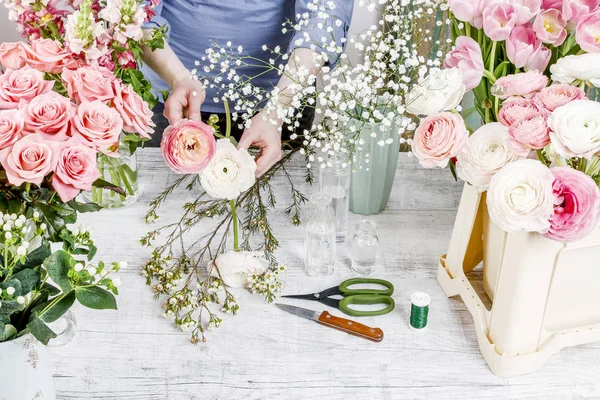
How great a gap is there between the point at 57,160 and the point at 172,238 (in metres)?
0.53

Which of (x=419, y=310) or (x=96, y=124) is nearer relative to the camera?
(x=96, y=124)

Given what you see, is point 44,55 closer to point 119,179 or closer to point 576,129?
point 119,179

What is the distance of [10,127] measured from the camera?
2.81 ft

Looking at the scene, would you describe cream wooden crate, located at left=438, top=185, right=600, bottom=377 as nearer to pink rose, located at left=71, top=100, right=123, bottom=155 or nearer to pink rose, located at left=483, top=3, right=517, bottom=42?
pink rose, located at left=483, top=3, right=517, bottom=42

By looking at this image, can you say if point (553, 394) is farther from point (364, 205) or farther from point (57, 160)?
point (57, 160)

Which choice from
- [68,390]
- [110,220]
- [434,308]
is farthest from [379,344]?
[110,220]

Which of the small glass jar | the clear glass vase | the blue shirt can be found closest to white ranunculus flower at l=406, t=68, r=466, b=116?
the small glass jar

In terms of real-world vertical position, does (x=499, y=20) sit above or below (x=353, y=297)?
above

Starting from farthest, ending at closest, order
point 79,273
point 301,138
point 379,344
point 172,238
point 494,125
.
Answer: point 301,138 → point 172,238 → point 379,344 → point 494,125 → point 79,273

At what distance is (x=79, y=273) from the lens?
826 millimetres

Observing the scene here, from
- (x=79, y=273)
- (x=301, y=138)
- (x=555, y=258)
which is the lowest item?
(x=301, y=138)

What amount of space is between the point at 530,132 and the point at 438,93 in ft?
0.55

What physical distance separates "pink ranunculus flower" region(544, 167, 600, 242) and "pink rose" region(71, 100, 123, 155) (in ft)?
1.97

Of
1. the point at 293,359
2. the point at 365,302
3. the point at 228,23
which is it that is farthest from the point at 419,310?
the point at 228,23
